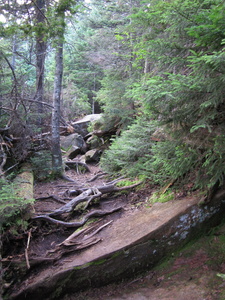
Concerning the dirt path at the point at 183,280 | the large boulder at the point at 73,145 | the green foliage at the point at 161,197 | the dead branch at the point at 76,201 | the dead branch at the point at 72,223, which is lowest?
the dirt path at the point at 183,280

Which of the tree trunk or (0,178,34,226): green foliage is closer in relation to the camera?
(0,178,34,226): green foliage

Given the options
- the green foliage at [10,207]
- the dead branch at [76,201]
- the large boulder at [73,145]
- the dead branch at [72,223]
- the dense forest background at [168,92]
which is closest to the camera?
the dense forest background at [168,92]

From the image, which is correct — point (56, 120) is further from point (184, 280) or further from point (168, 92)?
point (184, 280)

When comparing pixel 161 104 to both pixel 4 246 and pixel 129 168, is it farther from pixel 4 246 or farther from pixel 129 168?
pixel 4 246

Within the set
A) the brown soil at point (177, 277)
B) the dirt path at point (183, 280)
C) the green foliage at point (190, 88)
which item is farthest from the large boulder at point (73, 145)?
the dirt path at point (183, 280)

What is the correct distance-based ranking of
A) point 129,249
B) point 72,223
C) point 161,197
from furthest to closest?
point 161,197
point 72,223
point 129,249

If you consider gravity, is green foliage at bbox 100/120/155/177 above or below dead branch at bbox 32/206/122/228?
above

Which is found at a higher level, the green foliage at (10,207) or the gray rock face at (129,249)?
the green foliage at (10,207)

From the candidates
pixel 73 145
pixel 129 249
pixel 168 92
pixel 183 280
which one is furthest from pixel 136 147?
pixel 73 145

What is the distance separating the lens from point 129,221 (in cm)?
500

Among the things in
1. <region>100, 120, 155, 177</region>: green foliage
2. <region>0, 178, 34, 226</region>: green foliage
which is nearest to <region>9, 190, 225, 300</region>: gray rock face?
<region>0, 178, 34, 226</region>: green foliage

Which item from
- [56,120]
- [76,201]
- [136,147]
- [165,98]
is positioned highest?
[165,98]

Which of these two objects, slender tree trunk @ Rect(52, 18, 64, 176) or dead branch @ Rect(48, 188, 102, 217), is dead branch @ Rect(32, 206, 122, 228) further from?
slender tree trunk @ Rect(52, 18, 64, 176)

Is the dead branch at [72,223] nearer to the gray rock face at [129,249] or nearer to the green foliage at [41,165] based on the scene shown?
the gray rock face at [129,249]
